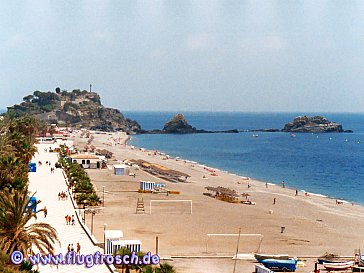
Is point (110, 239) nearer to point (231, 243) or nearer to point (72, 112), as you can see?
point (231, 243)

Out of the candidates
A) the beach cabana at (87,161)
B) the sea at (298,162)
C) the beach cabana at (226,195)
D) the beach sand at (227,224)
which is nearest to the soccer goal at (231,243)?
the beach sand at (227,224)

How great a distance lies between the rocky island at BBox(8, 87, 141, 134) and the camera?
16900 cm

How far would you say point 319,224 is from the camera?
37.4 metres

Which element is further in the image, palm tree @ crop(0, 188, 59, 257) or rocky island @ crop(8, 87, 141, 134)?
rocky island @ crop(8, 87, 141, 134)

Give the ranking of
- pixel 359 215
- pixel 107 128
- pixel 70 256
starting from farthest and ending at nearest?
pixel 107 128
pixel 359 215
pixel 70 256

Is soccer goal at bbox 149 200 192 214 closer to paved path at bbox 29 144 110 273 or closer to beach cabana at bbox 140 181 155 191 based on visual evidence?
beach cabana at bbox 140 181 155 191

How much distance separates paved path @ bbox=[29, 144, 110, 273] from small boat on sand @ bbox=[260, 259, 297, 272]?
7641 mm

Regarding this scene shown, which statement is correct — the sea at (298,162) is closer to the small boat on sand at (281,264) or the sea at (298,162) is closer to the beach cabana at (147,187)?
the beach cabana at (147,187)

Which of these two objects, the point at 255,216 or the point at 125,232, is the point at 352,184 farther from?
the point at 125,232

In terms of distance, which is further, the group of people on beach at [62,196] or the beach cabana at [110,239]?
the group of people on beach at [62,196]

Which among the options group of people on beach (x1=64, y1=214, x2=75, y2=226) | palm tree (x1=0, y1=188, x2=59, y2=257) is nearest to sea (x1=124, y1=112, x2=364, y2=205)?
group of people on beach (x1=64, y1=214, x2=75, y2=226)

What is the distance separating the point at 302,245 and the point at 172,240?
288 inches

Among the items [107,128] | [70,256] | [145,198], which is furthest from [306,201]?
[107,128]

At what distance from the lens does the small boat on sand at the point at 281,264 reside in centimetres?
2459
